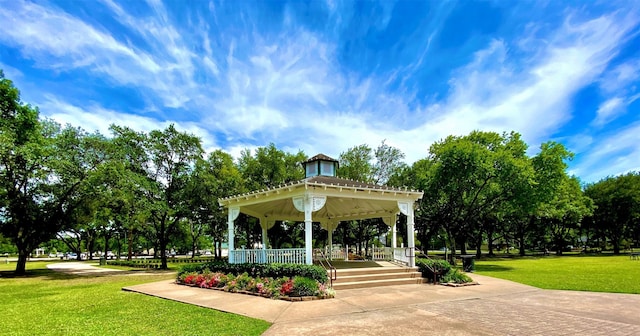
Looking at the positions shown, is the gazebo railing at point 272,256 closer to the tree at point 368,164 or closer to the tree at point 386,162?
the tree at point 368,164

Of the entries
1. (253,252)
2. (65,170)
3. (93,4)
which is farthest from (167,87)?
(65,170)

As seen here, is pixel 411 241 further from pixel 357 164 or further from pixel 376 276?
pixel 357 164

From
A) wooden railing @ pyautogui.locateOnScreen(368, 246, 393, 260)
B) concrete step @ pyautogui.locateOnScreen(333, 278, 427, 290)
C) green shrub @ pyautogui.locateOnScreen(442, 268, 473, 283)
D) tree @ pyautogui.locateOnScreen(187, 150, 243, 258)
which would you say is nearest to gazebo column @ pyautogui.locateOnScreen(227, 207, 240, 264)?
concrete step @ pyautogui.locateOnScreen(333, 278, 427, 290)

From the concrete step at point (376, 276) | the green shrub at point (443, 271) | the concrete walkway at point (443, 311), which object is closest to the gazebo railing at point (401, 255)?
the green shrub at point (443, 271)

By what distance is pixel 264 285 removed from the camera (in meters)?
11.3

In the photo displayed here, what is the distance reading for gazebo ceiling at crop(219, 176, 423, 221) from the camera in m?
12.8

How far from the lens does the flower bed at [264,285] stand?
1022 centimetres

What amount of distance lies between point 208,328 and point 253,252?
7515 millimetres

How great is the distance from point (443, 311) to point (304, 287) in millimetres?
3752

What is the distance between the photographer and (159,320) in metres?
7.67

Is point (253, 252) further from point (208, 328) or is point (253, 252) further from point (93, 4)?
point (93, 4)

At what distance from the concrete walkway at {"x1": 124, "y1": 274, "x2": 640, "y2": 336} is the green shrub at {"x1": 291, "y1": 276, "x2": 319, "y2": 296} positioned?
537mm

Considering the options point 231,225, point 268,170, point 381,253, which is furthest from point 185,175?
point 381,253

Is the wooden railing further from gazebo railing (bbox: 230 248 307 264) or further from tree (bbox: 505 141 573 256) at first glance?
tree (bbox: 505 141 573 256)
